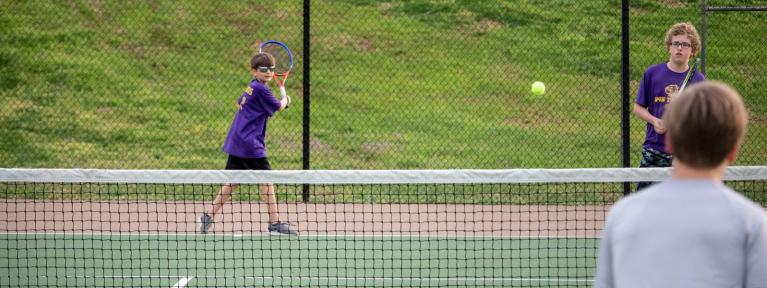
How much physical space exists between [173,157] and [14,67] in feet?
10.8

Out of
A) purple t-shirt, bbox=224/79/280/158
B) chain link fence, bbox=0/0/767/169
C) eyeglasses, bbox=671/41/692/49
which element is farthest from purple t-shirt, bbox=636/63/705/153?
chain link fence, bbox=0/0/767/169

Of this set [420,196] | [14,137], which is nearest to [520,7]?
[420,196]

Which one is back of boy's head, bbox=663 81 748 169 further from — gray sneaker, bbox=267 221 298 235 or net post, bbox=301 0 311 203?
net post, bbox=301 0 311 203

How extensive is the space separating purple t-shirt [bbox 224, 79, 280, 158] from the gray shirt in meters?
5.38

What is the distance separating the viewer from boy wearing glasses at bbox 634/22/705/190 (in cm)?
583

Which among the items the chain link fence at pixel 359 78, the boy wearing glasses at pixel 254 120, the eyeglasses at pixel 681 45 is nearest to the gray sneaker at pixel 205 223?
the boy wearing glasses at pixel 254 120

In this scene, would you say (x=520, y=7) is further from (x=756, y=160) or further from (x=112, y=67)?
(x=112, y=67)

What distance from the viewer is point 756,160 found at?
11.0m

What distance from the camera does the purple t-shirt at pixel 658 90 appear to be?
588cm

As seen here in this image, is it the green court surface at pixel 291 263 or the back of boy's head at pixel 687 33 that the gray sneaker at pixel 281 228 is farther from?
the back of boy's head at pixel 687 33

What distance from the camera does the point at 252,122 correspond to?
24.4 ft

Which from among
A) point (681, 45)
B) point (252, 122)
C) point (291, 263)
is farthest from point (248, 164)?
point (681, 45)

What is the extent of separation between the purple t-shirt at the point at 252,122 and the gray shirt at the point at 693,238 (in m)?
5.38

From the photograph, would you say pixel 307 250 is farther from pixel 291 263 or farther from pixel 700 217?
pixel 700 217
